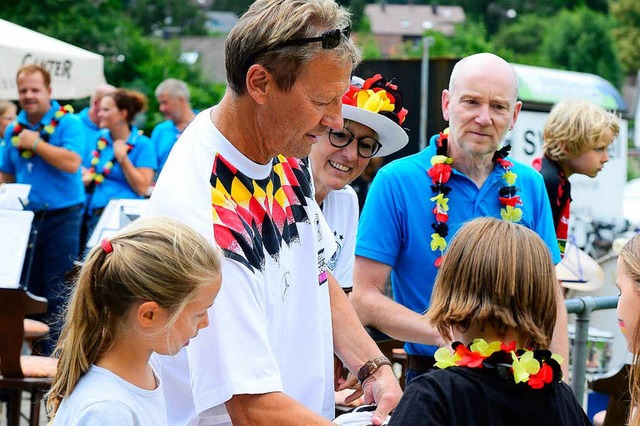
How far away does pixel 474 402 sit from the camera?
232 centimetres

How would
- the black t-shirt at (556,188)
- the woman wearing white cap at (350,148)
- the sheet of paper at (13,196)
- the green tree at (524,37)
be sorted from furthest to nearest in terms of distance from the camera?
the green tree at (524,37)
the sheet of paper at (13,196)
the black t-shirt at (556,188)
the woman wearing white cap at (350,148)

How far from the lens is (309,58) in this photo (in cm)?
244

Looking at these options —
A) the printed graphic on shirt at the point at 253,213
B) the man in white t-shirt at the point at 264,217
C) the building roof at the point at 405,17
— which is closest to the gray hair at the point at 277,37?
the man in white t-shirt at the point at 264,217

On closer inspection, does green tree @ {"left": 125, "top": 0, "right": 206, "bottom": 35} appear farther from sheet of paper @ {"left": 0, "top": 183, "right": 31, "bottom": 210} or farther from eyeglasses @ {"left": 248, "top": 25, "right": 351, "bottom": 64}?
eyeglasses @ {"left": 248, "top": 25, "right": 351, "bottom": 64}

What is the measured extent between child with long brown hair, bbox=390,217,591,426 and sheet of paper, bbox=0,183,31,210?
13.7ft

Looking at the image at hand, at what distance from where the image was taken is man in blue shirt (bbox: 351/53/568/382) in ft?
12.3

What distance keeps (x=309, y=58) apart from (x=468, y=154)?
5.16 feet

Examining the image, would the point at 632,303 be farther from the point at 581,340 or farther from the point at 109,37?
the point at 109,37

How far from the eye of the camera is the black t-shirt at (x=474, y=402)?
229cm

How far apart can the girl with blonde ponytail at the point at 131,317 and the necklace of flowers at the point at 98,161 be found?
665 cm

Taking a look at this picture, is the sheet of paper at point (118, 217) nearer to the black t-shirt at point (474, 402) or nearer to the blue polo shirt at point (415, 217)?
the blue polo shirt at point (415, 217)

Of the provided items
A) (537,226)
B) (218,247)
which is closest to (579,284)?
(537,226)

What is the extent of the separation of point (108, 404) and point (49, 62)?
26.4 ft

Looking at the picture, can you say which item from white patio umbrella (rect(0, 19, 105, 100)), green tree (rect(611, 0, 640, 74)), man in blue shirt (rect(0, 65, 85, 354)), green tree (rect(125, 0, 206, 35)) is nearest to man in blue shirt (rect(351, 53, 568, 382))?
man in blue shirt (rect(0, 65, 85, 354))
